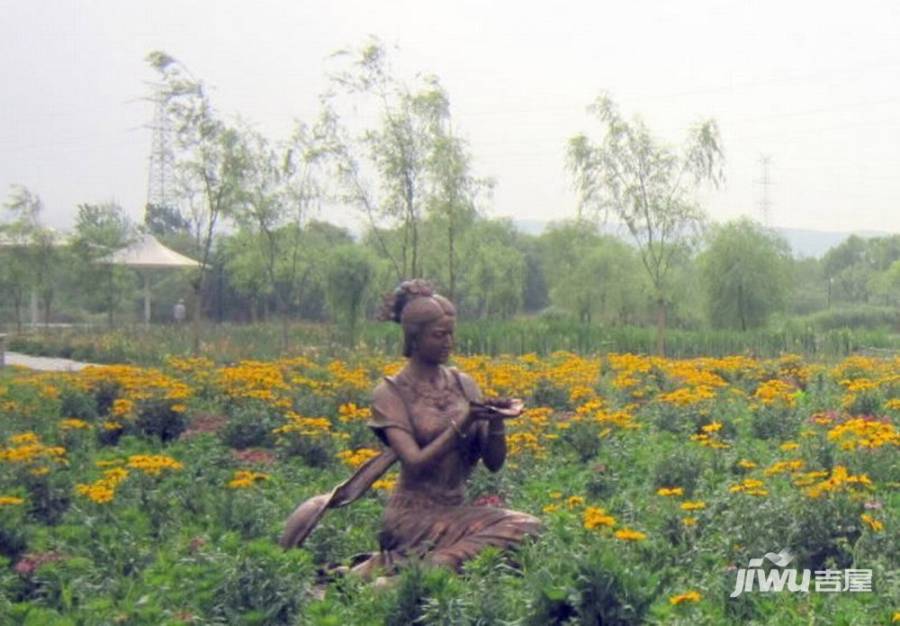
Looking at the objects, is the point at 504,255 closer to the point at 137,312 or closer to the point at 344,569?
the point at 137,312

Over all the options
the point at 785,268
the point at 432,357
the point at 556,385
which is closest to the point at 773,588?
the point at 432,357

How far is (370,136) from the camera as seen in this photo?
25.8m

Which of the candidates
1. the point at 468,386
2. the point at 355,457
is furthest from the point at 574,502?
the point at 355,457

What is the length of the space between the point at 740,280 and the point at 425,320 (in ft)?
77.7

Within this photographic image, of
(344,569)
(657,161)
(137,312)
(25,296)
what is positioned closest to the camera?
(344,569)

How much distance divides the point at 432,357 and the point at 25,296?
1234 inches

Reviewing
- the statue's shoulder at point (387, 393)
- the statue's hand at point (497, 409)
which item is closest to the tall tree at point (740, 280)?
the statue's shoulder at point (387, 393)

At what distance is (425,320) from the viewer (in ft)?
23.5

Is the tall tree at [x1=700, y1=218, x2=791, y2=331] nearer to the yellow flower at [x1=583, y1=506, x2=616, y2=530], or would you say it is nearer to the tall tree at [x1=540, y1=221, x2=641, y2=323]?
the tall tree at [x1=540, y1=221, x2=641, y2=323]

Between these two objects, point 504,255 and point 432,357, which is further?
point 504,255

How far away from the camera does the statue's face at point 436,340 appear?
715cm

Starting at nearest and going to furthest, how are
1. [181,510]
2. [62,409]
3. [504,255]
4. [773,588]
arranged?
[773,588] < [181,510] < [62,409] < [504,255]

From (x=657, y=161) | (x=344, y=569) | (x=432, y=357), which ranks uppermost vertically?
(x=657, y=161)

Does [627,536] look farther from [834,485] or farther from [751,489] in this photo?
[751,489]
